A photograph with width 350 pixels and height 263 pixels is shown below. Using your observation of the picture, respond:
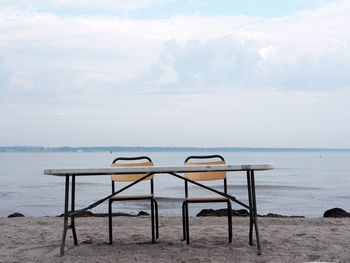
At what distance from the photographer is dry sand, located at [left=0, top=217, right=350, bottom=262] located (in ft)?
18.6

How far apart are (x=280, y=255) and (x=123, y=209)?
9651 mm

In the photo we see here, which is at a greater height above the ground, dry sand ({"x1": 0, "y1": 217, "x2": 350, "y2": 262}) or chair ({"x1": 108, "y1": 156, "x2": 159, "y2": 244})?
chair ({"x1": 108, "y1": 156, "x2": 159, "y2": 244})

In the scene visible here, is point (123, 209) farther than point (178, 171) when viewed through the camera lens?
Yes

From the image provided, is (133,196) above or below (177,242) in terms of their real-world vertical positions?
above

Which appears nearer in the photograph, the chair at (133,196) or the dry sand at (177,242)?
the dry sand at (177,242)

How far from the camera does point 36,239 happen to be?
22.3ft

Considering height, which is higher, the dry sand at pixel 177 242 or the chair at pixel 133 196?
the chair at pixel 133 196

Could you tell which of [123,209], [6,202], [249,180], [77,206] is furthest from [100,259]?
[6,202]

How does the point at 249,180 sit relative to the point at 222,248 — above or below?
above

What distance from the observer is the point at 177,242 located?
6422 millimetres

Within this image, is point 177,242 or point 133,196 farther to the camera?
point 177,242

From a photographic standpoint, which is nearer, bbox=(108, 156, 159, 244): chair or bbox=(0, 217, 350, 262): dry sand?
bbox=(0, 217, 350, 262): dry sand

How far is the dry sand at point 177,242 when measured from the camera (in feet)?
18.6

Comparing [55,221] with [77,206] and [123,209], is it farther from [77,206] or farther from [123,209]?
[77,206]
